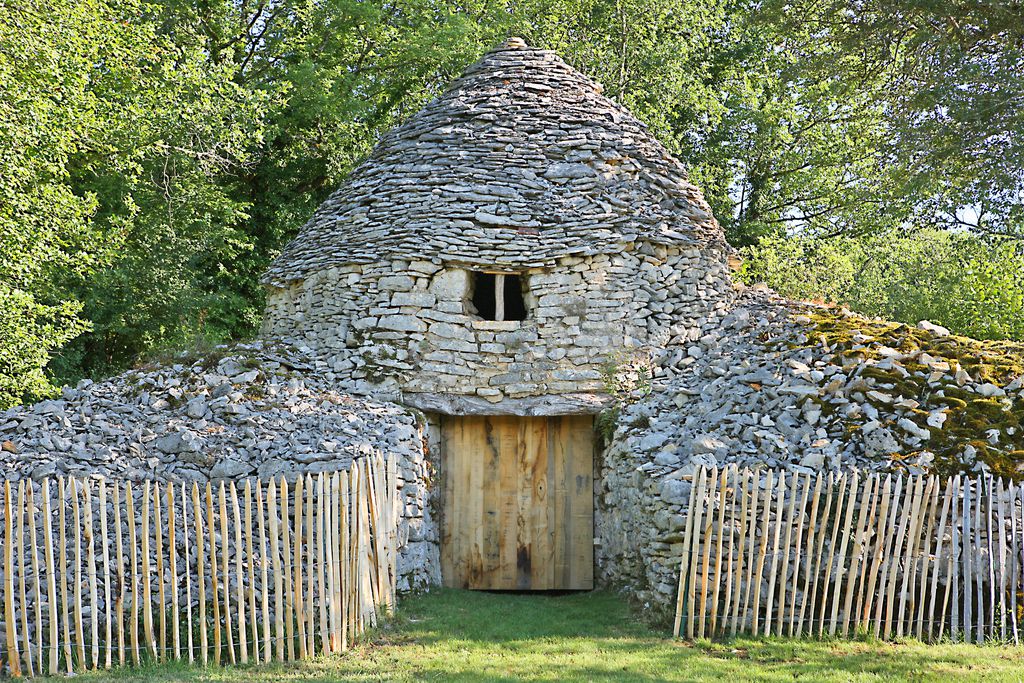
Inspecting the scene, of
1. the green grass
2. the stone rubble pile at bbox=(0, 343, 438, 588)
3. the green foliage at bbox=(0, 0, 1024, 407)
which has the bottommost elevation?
the green grass

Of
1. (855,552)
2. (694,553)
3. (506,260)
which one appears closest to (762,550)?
(694,553)

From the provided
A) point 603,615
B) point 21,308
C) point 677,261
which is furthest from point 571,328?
point 21,308

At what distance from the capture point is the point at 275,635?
278 inches

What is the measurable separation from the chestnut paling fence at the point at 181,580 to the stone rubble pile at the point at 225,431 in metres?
1.02

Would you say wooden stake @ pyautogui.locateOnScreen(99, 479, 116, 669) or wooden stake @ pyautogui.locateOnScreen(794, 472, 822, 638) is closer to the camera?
wooden stake @ pyautogui.locateOnScreen(99, 479, 116, 669)

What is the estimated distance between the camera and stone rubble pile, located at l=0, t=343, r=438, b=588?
29.2 feet

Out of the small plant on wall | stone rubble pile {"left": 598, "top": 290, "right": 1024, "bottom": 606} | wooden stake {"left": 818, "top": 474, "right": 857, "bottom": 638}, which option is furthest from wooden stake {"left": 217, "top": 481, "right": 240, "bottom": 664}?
the small plant on wall

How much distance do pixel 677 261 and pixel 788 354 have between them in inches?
76.6

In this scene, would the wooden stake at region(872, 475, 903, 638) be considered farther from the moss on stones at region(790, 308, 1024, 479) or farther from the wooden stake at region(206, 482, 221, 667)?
the wooden stake at region(206, 482, 221, 667)

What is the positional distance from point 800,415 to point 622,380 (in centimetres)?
219

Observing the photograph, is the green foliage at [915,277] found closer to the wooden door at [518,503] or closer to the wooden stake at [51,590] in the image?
the wooden door at [518,503]

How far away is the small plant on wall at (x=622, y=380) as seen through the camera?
10.5m

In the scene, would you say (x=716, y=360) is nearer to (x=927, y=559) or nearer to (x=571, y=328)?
(x=571, y=328)

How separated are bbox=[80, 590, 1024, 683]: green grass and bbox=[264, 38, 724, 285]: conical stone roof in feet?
14.6
